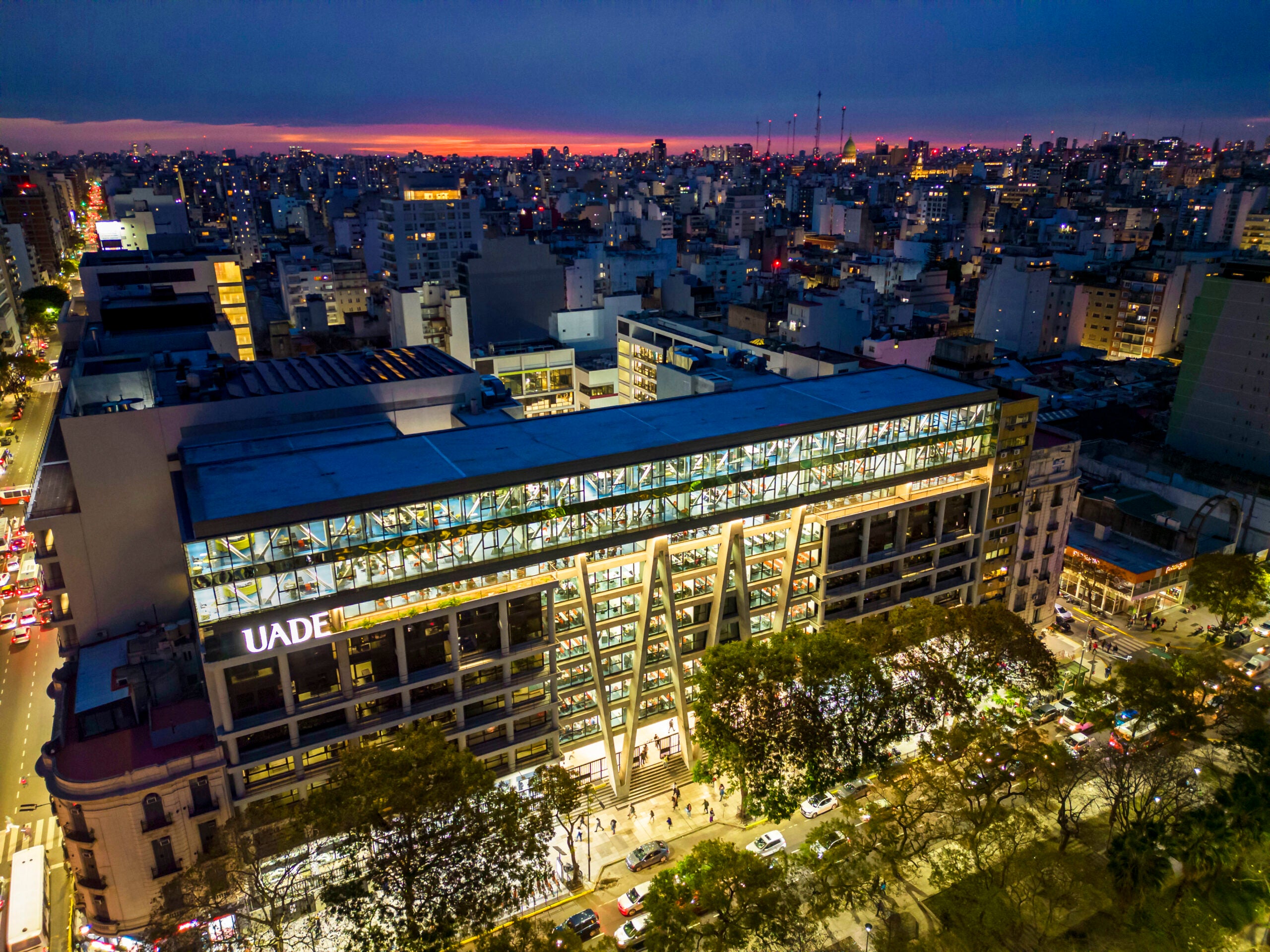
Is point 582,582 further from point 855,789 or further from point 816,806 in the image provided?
point 855,789

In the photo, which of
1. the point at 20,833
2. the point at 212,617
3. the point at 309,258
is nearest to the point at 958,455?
the point at 212,617

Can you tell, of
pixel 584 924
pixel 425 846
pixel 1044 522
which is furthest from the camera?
pixel 1044 522

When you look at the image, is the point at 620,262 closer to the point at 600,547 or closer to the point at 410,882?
the point at 600,547

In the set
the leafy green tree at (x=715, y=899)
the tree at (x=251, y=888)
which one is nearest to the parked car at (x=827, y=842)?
the leafy green tree at (x=715, y=899)

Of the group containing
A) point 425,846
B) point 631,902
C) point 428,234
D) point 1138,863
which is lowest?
point 631,902

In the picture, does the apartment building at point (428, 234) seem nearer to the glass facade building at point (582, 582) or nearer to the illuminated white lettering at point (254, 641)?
the glass facade building at point (582, 582)

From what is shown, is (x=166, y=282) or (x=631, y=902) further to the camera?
(x=166, y=282)

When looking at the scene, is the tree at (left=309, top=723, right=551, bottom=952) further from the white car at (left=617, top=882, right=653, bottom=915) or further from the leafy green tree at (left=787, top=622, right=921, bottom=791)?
the leafy green tree at (left=787, top=622, right=921, bottom=791)

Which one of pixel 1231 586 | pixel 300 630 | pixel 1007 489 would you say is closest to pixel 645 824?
pixel 300 630
